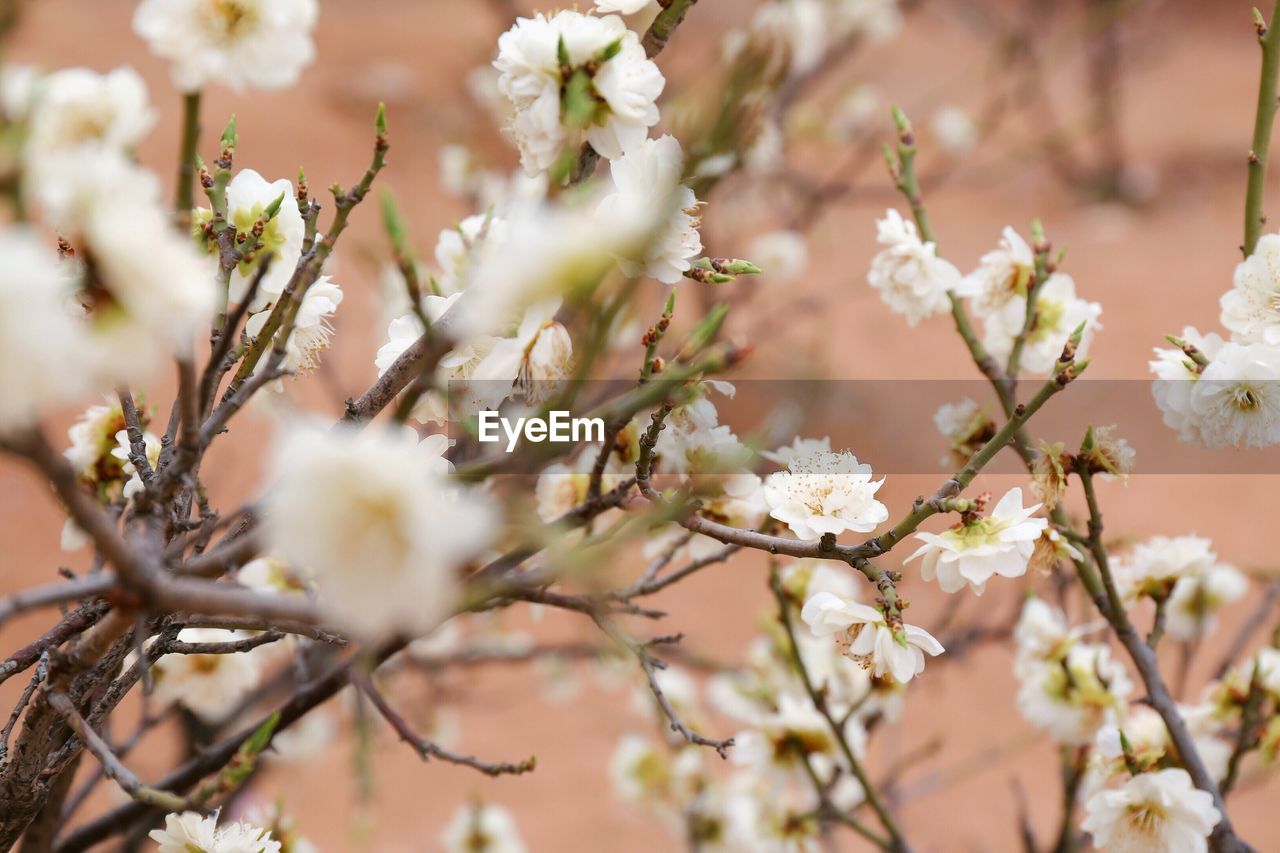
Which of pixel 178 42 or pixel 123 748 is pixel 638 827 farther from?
pixel 178 42

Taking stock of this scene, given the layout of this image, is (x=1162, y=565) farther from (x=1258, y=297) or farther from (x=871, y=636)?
(x=871, y=636)

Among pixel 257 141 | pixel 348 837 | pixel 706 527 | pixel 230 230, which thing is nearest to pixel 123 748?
pixel 230 230

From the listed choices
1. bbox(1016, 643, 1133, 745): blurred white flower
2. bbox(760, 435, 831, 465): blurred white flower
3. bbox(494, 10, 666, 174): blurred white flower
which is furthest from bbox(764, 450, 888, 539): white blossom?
bbox(1016, 643, 1133, 745): blurred white flower

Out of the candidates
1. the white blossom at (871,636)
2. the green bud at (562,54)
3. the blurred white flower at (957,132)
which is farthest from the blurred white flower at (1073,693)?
the blurred white flower at (957,132)

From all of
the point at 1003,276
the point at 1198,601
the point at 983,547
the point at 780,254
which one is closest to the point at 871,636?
the point at 983,547

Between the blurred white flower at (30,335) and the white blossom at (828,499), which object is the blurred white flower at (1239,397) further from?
the blurred white flower at (30,335)
